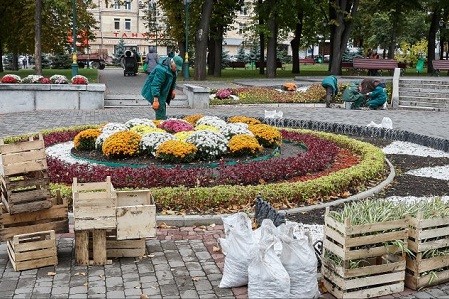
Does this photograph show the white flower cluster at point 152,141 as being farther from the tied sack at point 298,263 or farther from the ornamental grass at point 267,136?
the tied sack at point 298,263

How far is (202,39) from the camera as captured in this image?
31.4 metres

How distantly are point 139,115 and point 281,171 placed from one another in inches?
420

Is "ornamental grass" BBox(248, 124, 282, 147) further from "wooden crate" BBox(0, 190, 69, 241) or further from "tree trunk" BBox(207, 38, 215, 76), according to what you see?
"tree trunk" BBox(207, 38, 215, 76)

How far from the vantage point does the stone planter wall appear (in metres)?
21.2

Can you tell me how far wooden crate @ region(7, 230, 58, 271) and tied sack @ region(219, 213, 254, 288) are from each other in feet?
6.07

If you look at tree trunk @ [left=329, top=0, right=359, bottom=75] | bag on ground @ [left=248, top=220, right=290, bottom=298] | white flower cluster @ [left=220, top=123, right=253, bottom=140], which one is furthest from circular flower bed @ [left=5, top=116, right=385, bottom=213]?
tree trunk @ [left=329, top=0, right=359, bottom=75]

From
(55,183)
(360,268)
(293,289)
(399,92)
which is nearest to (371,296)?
(360,268)

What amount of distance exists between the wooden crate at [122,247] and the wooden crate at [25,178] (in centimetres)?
76

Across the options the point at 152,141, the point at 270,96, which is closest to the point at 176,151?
the point at 152,141

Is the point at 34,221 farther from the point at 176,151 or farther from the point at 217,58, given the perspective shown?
the point at 217,58

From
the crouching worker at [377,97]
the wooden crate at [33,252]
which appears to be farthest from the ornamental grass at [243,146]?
the crouching worker at [377,97]

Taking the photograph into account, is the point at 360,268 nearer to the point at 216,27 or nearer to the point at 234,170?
the point at 234,170

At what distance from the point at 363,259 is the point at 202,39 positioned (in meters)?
26.8

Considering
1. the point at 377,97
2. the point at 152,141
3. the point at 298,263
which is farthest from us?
the point at 377,97
